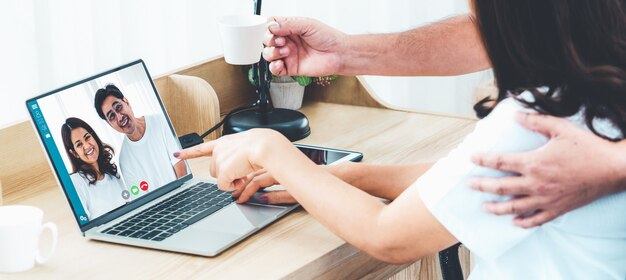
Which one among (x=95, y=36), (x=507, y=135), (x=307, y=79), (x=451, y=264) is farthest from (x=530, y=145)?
(x=95, y=36)

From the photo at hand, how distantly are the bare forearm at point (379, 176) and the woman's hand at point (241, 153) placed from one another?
0.53 ft

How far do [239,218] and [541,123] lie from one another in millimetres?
511

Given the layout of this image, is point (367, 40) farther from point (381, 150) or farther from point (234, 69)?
point (234, 69)

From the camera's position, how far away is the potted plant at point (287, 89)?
6.45 ft

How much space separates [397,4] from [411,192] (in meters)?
2.01

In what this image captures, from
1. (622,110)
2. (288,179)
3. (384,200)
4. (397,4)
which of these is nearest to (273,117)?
(384,200)

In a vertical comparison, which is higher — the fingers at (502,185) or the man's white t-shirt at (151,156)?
the fingers at (502,185)

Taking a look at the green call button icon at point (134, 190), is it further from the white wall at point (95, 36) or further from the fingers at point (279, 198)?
the white wall at point (95, 36)

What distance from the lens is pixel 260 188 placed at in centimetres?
147

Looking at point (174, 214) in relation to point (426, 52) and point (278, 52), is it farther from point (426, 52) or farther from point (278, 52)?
point (426, 52)

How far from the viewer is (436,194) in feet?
3.62

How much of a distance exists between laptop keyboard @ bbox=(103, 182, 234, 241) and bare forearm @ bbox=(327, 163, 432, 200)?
19 cm

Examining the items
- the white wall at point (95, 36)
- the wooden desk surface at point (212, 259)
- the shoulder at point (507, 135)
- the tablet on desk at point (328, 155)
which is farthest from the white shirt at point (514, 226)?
the white wall at point (95, 36)

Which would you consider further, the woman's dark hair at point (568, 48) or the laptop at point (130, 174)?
the laptop at point (130, 174)
